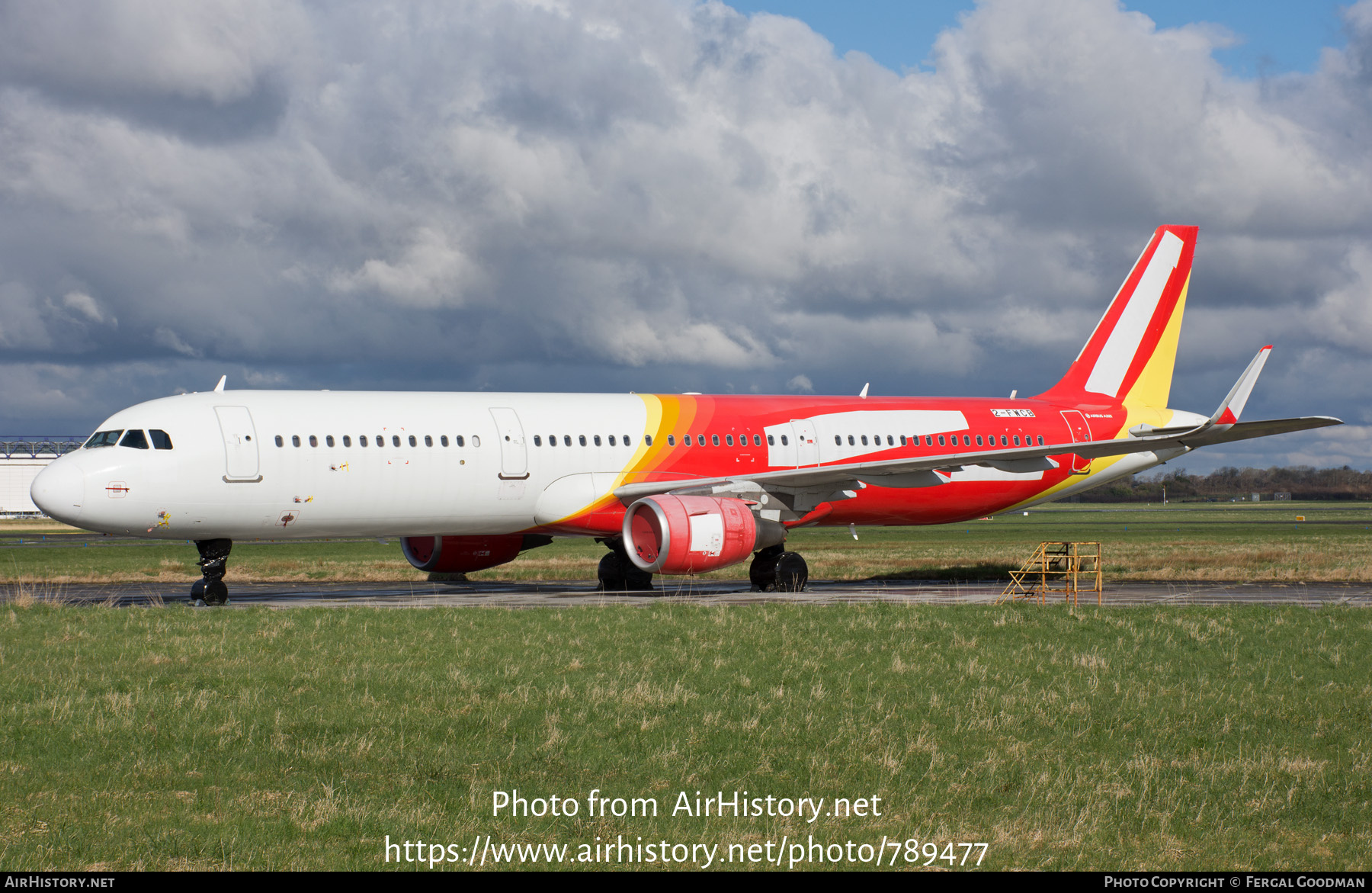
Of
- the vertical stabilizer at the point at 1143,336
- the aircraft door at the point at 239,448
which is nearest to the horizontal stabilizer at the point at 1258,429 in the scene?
the vertical stabilizer at the point at 1143,336

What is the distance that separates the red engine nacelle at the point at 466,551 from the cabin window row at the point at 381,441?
362 centimetres

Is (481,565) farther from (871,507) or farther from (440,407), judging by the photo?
(871,507)

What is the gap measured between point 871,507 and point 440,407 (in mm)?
10281

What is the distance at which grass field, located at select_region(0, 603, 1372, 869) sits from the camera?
26.5 ft

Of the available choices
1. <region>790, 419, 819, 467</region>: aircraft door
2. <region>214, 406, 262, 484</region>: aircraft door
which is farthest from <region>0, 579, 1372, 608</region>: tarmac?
<region>790, 419, 819, 467</region>: aircraft door

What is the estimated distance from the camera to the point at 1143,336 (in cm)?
3441

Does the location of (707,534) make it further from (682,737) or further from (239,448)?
(682,737)

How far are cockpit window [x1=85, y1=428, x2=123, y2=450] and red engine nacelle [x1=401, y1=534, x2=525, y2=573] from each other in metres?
7.06

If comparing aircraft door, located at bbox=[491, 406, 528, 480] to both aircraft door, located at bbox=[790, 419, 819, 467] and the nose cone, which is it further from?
the nose cone

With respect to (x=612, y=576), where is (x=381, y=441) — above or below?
above

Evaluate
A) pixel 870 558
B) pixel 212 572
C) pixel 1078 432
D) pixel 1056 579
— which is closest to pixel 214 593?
pixel 212 572

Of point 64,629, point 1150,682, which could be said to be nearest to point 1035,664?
point 1150,682

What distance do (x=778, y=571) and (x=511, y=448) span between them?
6.72m

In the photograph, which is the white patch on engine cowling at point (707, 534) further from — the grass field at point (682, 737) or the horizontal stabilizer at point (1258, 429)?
the horizontal stabilizer at point (1258, 429)
